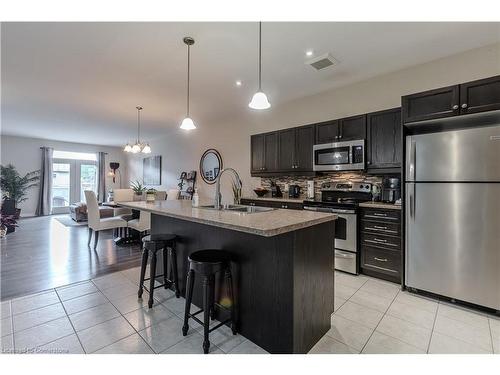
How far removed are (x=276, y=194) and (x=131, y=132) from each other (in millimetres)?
5123

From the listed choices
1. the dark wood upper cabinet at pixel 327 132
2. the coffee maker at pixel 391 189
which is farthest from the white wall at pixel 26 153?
the coffee maker at pixel 391 189

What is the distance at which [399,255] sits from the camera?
2.81 meters

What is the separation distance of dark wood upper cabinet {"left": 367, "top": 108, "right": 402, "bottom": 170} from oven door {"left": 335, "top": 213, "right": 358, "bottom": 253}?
2.48ft

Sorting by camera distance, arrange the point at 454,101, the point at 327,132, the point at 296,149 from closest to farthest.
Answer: the point at 454,101
the point at 327,132
the point at 296,149

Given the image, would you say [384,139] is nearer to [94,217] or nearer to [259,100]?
[259,100]

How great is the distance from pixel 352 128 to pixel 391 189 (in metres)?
1.00

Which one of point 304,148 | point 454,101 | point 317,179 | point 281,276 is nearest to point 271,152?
point 304,148

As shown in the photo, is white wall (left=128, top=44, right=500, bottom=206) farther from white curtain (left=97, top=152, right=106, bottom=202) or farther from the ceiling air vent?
white curtain (left=97, top=152, right=106, bottom=202)

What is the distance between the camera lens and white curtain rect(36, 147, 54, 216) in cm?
824

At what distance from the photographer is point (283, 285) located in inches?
63.1

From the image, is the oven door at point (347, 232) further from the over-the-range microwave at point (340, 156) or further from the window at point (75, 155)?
the window at point (75, 155)

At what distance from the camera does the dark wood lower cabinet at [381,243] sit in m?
2.83

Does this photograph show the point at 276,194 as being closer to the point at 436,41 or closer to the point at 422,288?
the point at 422,288

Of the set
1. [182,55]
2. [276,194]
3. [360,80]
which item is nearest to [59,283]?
[182,55]
